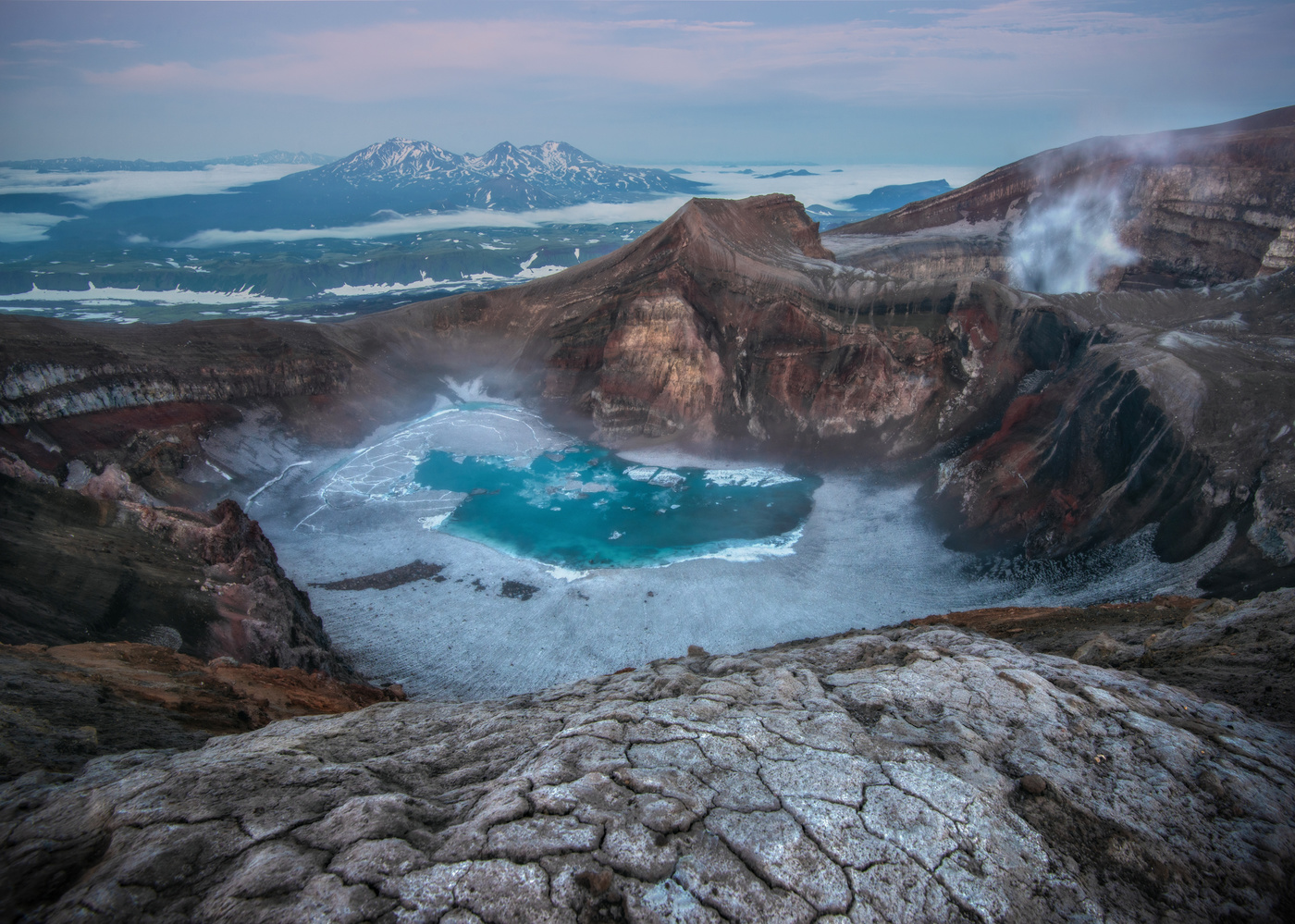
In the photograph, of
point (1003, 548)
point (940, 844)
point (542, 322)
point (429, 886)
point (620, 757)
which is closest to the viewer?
point (429, 886)

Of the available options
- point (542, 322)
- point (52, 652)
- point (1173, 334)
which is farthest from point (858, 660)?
point (542, 322)

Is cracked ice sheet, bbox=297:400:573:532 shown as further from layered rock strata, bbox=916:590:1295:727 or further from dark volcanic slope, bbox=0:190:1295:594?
layered rock strata, bbox=916:590:1295:727

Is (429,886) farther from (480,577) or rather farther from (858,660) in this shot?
(480,577)

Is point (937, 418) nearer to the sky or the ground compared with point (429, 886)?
nearer to the ground

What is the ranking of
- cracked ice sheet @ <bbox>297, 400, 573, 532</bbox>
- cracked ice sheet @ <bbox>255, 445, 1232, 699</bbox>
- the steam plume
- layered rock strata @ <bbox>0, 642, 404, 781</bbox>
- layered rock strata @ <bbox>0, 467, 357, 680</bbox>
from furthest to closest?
1. the steam plume
2. cracked ice sheet @ <bbox>297, 400, 573, 532</bbox>
3. cracked ice sheet @ <bbox>255, 445, 1232, 699</bbox>
4. layered rock strata @ <bbox>0, 467, 357, 680</bbox>
5. layered rock strata @ <bbox>0, 642, 404, 781</bbox>

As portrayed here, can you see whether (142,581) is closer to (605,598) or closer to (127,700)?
(127,700)

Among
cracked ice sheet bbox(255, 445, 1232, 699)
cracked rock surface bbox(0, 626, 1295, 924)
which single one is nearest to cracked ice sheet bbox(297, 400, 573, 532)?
cracked ice sheet bbox(255, 445, 1232, 699)

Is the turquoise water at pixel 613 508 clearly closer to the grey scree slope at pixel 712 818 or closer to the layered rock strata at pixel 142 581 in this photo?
the layered rock strata at pixel 142 581
